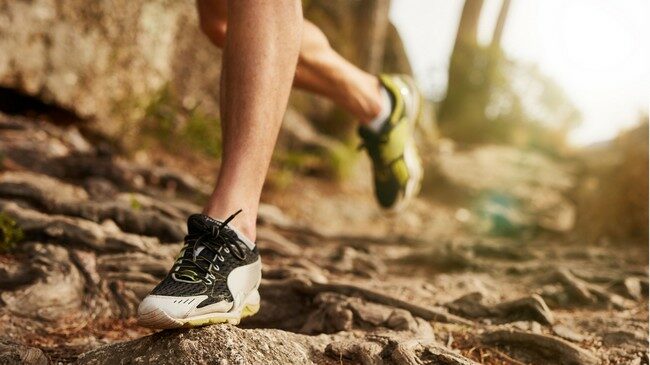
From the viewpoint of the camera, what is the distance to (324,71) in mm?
2861

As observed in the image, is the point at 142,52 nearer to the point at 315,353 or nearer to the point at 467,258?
the point at 467,258

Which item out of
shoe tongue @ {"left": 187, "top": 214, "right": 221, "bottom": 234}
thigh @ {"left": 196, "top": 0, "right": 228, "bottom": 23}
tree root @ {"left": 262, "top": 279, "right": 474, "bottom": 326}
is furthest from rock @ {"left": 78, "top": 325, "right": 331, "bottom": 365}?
thigh @ {"left": 196, "top": 0, "right": 228, "bottom": 23}

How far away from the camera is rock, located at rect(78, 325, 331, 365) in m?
1.52

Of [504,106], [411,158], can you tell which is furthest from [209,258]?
Result: [504,106]

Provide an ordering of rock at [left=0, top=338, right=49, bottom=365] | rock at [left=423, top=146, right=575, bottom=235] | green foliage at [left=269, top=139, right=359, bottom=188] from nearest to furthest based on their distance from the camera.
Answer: rock at [left=0, top=338, right=49, bottom=365], green foliage at [left=269, top=139, right=359, bottom=188], rock at [left=423, top=146, right=575, bottom=235]

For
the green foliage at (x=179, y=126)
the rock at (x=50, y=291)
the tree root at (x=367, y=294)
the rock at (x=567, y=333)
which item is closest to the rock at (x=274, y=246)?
the tree root at (x=367, y=294)

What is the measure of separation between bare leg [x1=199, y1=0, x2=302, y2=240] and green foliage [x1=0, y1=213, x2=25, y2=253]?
1.23 m

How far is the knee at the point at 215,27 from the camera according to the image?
2.51 m

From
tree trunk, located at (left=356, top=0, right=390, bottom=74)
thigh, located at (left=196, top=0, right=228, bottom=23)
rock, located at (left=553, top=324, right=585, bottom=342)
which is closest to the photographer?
rock, located at (left=553, top=324, right=585, bottom=342)

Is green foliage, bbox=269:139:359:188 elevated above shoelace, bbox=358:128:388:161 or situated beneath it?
elevated above

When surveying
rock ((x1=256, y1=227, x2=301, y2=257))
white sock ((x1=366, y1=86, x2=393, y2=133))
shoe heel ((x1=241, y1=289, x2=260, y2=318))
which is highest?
white sock ((x1=366, y1=86, x2=393, y2=133))

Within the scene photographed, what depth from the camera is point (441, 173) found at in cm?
916

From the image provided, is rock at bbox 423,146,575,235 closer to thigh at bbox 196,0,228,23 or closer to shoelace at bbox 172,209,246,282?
thigh at bbox 196,0,228,23

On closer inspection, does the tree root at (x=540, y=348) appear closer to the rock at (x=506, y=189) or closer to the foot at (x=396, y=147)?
the foot at (x=396, y=147)
